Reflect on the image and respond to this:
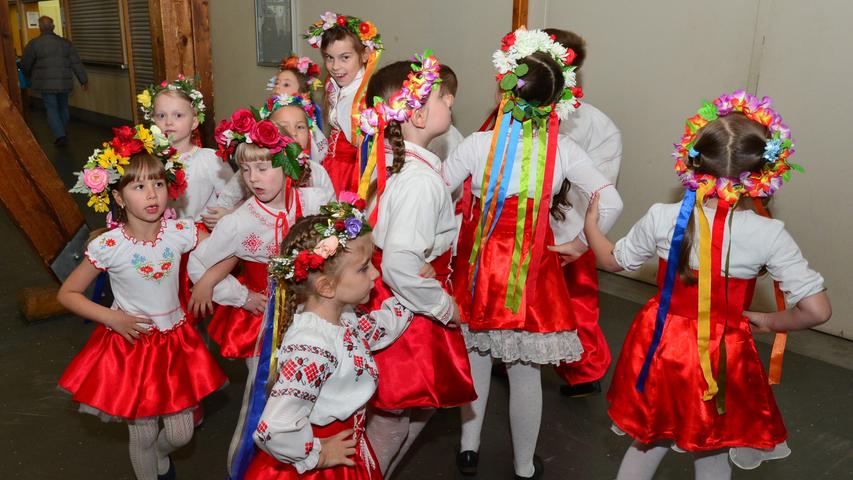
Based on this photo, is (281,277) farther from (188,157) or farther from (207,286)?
(188,157)

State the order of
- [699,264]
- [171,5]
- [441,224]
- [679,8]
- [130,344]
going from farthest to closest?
[171,5]
[679,8]
[130,344]
[441,224]
[699,264]

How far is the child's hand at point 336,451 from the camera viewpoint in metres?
1.73

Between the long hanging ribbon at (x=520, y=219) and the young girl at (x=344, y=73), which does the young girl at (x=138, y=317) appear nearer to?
the long hanging ribbon at (x=520, y=219)

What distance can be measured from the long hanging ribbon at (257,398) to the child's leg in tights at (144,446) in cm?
66

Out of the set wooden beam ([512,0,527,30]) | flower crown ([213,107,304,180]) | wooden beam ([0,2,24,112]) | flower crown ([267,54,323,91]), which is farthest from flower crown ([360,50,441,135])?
wooden beam ([0,2,24,112])

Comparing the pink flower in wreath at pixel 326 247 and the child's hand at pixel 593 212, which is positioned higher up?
the pink flower in wreath at pixel 326 247

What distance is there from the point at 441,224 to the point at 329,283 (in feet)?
1.89

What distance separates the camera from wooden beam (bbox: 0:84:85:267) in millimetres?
3670

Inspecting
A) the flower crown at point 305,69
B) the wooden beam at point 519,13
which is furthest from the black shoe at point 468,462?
the wooden beam at point 519,13

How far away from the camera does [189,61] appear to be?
241 inches

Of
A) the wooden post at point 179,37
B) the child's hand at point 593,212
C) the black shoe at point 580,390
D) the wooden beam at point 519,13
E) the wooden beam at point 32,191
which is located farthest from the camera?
the wooden post at point 179,37

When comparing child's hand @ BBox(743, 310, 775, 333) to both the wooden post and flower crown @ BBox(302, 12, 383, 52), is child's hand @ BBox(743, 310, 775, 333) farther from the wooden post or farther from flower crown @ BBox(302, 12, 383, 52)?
the wooden post

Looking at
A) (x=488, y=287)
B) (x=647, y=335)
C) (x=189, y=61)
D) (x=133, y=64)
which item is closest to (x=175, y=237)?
(x=488, y=287)

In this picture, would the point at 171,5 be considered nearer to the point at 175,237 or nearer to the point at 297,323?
the point at 175,237
